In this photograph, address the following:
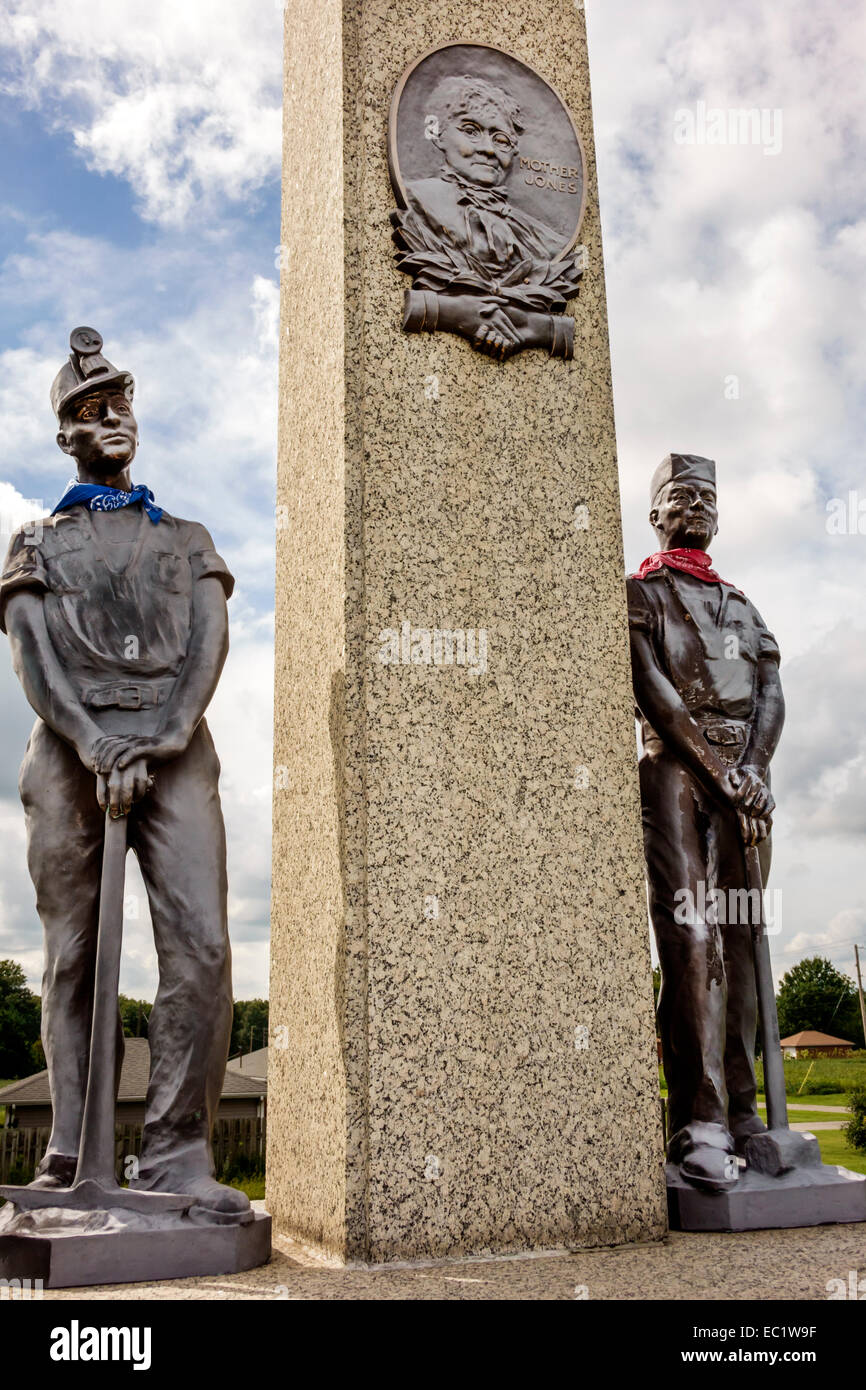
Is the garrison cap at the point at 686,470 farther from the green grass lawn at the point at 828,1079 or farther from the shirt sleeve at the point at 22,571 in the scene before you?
the green grass lawn at the point at 828,1079

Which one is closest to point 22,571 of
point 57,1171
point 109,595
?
point 109,595

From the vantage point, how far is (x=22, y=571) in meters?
4.25

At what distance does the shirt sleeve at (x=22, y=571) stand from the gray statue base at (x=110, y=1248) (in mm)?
2044

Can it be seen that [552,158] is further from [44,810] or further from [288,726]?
[44,810]

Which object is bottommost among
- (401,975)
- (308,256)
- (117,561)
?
(401,975)

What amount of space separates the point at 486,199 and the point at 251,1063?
39.9 ft

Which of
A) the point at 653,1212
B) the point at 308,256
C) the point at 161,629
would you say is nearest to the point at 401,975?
the point at 653,1212

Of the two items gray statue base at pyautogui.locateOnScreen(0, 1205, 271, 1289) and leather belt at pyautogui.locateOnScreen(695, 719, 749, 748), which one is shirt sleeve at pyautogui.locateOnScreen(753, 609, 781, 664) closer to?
leather belt at pyautogui.locateOnScreen(695, 719, 749, 748)

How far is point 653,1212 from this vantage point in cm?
417

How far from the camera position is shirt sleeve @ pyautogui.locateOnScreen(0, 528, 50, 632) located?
4234 mm

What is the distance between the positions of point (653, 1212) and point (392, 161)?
13.6 ft

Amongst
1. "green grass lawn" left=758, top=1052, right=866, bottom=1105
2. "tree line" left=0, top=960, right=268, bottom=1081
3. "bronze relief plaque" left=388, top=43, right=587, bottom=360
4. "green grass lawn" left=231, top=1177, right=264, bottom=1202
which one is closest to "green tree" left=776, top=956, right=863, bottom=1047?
"green grass lawn" left=758, top=1052, right=866, bottom=1105
